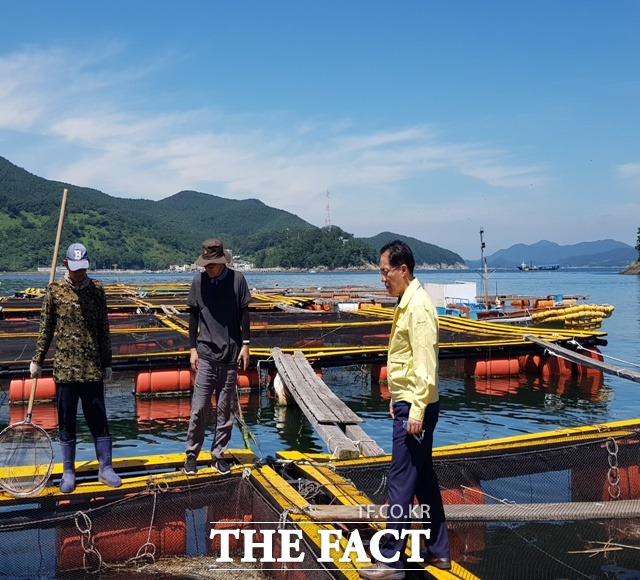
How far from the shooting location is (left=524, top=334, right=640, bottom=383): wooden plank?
14.1 meters

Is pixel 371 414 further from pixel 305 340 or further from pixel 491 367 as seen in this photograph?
pixel 491 367

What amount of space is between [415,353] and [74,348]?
3219 millimetres

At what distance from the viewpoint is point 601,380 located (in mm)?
19297

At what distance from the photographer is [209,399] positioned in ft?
20.9

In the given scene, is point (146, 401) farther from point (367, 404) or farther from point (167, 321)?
point (167, 321)

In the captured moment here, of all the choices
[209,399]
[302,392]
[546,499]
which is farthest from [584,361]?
[209,399]

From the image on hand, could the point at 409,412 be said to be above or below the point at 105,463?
above

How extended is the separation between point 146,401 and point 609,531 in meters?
11.3

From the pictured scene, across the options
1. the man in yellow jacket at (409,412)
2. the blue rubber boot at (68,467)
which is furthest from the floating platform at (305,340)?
the man in yellow jacket at (409,412)

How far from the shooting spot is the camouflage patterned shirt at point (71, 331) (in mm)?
5781

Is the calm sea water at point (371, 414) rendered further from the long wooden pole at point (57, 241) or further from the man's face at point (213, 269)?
the man's face at point (213, 269)

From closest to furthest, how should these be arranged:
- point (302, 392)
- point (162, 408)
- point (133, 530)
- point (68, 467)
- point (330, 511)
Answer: point (330, 511), point (133, 530), point (68, 467), point (302, 392), point (162, 408)

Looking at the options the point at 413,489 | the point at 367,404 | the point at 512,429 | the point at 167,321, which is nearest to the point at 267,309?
the point at 167,321

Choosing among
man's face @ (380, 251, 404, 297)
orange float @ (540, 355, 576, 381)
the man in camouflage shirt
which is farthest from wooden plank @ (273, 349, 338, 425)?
orange float @ (540, 355, 576, 381)
